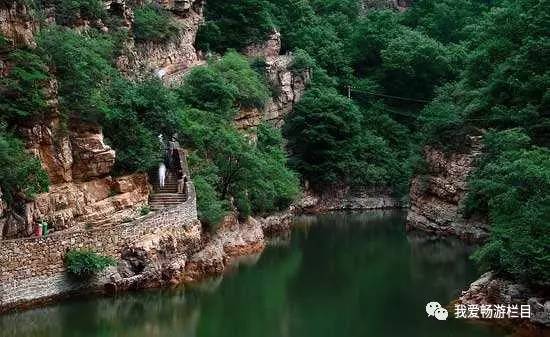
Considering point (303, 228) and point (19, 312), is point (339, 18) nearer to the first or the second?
point (303, 228)

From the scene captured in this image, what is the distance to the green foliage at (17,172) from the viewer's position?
71.5 ft

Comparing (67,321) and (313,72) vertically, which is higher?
(313,72)

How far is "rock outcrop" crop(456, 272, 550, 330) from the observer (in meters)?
19.6

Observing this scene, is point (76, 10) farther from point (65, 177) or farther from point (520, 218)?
point (520, 218)

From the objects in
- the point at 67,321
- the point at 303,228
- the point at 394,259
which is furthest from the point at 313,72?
the point at 67,321

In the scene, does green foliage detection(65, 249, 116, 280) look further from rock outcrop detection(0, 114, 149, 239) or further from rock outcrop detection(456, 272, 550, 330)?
rock outcrop detection(456, 272, 550, 330)

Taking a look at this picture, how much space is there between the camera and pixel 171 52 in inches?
1676

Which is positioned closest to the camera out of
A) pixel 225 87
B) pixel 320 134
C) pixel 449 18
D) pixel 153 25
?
pixel 225 87

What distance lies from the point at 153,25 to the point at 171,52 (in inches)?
110

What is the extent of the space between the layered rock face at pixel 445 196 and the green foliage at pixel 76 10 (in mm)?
19287

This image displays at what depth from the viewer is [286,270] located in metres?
30.2

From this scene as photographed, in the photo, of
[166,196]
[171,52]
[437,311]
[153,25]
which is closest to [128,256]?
[166,196]

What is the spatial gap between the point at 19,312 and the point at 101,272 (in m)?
3.20

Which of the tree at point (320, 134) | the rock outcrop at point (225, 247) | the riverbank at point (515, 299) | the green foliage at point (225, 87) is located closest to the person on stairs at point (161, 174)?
the rock outcrop at point (225, 247)
